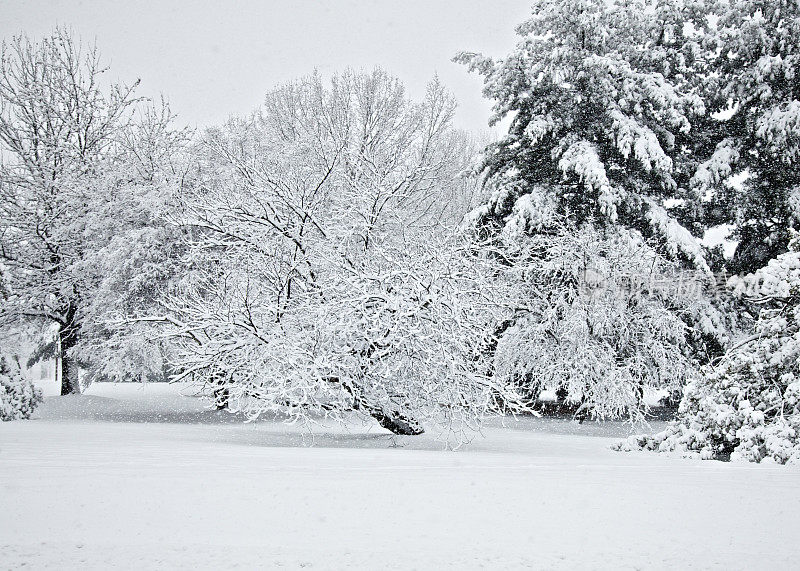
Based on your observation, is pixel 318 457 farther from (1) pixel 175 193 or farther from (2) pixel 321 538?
(1) pixel 175 193

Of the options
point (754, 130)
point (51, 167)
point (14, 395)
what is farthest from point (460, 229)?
point (51, 167)

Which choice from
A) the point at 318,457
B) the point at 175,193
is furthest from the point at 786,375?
the point at 175,193

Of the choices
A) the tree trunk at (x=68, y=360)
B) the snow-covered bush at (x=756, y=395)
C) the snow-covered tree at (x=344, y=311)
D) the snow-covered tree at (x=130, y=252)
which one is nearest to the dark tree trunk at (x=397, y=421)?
the snow-covered tree at (x=344, y=311)

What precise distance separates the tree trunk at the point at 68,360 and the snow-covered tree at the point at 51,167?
1.3 inches

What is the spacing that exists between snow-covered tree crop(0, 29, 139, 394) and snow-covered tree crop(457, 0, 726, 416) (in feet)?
38.2

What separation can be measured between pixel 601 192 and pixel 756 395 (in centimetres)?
921

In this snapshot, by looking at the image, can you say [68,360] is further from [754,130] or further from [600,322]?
[754,130]

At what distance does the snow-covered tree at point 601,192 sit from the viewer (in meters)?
18.0

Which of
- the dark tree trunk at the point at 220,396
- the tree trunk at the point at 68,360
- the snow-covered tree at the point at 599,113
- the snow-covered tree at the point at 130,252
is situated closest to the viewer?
the dark tree trunk at the point at 220,396

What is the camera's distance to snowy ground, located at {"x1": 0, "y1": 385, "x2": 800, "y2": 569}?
4230 millimetres

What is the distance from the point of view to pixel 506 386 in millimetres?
12016

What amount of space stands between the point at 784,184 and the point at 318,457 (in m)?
17.6

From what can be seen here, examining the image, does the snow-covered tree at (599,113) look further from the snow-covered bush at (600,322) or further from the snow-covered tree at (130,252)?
the snow-covered tree at (130,252)

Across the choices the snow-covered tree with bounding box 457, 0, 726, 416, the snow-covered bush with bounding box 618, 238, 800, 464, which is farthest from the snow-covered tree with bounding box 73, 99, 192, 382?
the snow-covered bush with bounding box 618, 238, 800, 464
